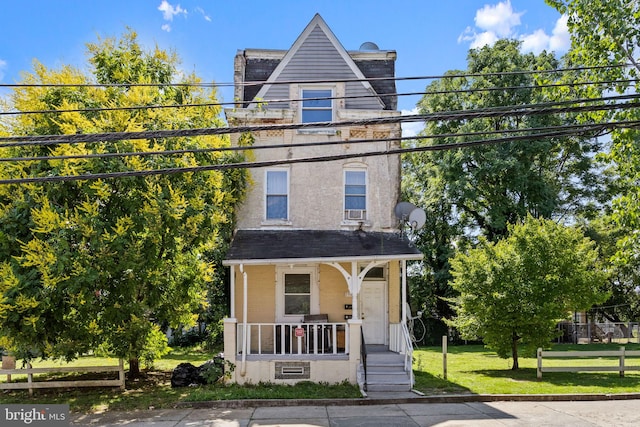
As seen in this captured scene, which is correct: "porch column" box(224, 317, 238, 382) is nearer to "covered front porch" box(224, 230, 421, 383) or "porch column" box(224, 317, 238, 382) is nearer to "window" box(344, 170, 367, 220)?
"covered front porch" box(224, 230, 421, 383)

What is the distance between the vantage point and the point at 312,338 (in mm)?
15258

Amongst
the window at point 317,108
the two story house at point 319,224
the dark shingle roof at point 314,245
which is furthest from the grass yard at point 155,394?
the window at point 317,108

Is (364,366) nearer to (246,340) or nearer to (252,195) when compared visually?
(246,340)

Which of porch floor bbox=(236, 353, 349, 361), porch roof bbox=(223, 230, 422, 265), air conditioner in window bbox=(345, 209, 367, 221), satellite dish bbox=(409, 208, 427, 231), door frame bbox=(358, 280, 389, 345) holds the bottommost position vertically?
porch floor bbox=(236, 353, 349, 361)

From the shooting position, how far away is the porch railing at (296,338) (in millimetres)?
14273

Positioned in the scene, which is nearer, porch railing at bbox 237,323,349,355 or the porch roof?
the porch roof

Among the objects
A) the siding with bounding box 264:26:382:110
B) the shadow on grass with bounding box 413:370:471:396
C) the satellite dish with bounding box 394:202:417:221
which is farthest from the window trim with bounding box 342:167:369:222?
the shadow on grass with bounding box 413:370:471:396

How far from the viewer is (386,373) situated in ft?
45.5

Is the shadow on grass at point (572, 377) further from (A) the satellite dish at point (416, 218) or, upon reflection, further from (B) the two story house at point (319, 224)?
(A) the satellite dish at point (416, 218)

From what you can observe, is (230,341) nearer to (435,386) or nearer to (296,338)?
(296,338)

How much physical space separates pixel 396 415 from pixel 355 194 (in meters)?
7.47

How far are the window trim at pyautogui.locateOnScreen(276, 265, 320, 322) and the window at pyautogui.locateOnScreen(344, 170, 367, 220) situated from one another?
6.95 ft

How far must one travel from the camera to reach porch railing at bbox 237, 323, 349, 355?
46.8 feet

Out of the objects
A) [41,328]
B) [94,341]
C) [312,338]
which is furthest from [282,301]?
[41,328]
